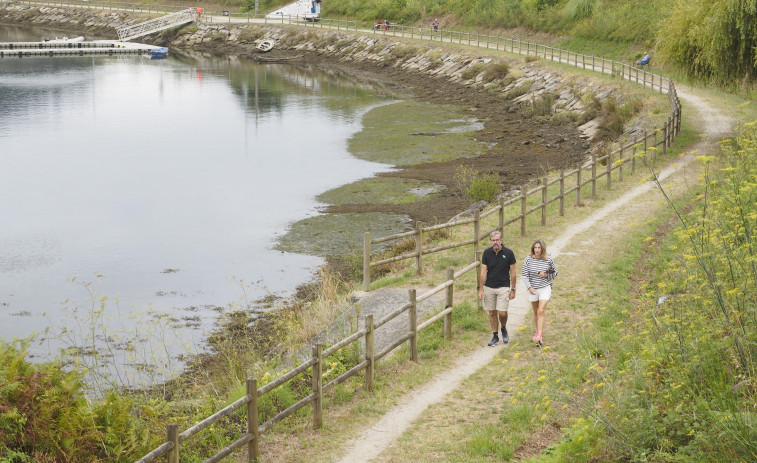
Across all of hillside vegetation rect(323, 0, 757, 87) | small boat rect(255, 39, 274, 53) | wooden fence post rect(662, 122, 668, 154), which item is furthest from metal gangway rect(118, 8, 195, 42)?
wooden fence post rect(662, 122, 668, 154)

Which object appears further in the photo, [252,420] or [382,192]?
[382,192]

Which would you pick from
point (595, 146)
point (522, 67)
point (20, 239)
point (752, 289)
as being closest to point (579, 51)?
point (522, 67)

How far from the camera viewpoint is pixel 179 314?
68.6ft

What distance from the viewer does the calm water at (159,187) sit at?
74.7 ft

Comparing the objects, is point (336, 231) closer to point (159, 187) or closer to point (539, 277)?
point (159, 187)

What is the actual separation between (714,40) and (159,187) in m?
20.8

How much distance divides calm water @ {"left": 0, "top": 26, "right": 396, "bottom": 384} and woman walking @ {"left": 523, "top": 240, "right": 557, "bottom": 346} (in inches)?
252

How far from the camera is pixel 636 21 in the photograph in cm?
5819

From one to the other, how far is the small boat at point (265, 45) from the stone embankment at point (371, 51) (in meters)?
0.61

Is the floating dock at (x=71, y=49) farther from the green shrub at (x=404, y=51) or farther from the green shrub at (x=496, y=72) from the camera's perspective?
the green shrub at (x=496, y=72)

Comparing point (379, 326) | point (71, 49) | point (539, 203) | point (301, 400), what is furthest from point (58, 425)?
point (71, 49)

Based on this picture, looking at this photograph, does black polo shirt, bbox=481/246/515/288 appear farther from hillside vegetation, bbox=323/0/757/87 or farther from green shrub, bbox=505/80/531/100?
green shrub, bbox=505/80/531/100

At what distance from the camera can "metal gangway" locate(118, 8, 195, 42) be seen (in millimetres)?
95000

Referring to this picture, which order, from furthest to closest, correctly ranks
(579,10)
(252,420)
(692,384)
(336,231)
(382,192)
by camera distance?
Result: 1. (579,10)
2. (382,192)
3. (336,231)
4. (252,420)
5. (692,384)
